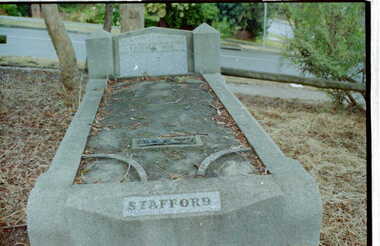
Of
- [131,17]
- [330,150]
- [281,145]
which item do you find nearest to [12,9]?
[131,17]

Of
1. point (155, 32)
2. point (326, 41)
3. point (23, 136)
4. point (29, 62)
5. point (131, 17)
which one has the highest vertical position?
point (131, 17)

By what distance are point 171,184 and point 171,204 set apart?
0.18m

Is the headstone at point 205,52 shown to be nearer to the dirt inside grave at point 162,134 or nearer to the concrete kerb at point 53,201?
the dirt inside grave at point 162,134

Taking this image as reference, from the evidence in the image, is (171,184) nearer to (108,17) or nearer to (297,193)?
(297,193)

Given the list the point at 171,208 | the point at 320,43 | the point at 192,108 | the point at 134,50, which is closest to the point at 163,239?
the point at 171,208

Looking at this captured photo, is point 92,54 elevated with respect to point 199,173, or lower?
elevated

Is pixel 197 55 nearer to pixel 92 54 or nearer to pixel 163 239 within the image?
pixel 92 54

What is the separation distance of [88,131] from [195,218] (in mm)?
1421

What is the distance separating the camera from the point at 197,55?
5.20m

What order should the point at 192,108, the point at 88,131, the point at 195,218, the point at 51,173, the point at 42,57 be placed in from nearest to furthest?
the point at 195,218 < the point at 51,173 < the point at 88,131 < the point at 192,108 < the point at 42,57

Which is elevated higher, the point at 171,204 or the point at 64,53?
the point at 64,53

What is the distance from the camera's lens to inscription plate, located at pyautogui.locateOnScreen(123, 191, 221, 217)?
2.11m

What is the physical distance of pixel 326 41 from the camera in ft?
20.8

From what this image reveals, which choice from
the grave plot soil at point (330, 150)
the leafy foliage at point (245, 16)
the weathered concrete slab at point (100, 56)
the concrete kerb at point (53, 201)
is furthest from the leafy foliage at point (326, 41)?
the concrete kerb at point (53, 201)
